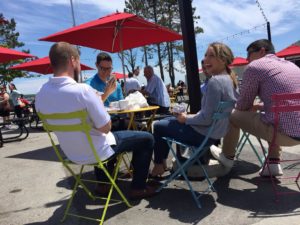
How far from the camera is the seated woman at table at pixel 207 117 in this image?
3459 mm

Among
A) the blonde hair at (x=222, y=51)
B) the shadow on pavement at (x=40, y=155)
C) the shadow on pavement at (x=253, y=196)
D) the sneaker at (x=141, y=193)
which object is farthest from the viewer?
the shadow on pavement at (x=40, y=155)

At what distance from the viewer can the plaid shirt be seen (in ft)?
11.3

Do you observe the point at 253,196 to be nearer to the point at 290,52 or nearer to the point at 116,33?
the point at 116,33

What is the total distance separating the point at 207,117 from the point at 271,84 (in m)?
0.72

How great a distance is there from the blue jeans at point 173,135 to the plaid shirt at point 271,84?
2.07 feet

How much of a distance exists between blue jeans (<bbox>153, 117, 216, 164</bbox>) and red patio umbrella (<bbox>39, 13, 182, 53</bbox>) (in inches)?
92.5

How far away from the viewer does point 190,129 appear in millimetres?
3617

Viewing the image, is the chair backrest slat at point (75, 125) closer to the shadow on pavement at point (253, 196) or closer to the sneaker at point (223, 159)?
the shadow on pavement at point (253, 196)

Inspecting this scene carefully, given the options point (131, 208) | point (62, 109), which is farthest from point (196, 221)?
point (62, 109)

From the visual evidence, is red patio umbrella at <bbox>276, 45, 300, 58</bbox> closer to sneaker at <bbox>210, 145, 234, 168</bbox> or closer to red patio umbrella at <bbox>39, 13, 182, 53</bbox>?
red patio umbrella at <bbox>39, 13, 182, 53</bbox>

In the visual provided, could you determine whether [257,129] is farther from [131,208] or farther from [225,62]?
[131,208]

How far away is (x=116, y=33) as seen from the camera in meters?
6.32

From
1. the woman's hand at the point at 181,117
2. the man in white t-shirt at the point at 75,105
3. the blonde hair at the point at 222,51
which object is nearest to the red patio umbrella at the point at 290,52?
the blonde hair at the point at 222,51

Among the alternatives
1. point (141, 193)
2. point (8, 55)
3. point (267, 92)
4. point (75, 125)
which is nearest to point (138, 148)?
point (141, 193)
